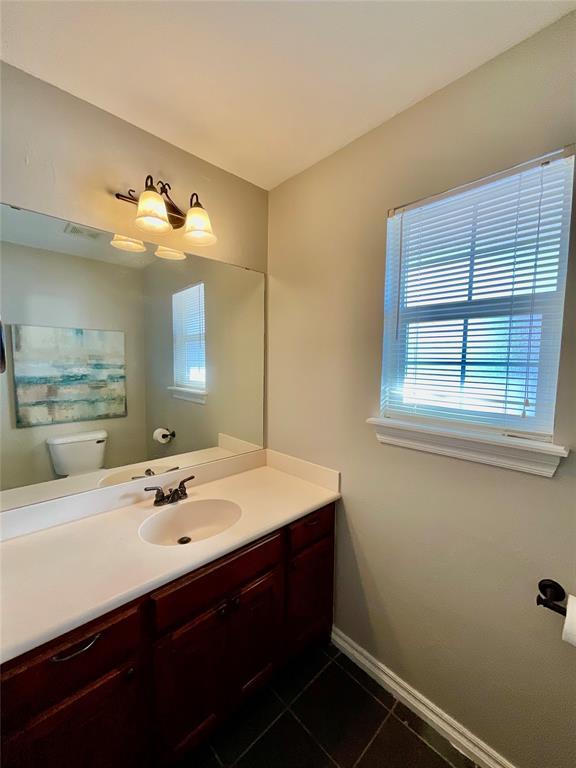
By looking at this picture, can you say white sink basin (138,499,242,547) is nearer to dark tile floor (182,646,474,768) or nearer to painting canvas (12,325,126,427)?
painting canvas (12,325,126,427)

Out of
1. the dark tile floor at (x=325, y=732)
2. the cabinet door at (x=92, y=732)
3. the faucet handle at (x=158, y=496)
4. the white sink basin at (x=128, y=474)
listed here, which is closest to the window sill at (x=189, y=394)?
the white sink basin at (x=128, y=474)

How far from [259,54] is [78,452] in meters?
1.62

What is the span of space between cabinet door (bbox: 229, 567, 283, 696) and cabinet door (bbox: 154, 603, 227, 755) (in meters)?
0.06

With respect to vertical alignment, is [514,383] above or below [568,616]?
above

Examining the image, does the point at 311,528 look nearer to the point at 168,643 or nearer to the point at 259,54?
the point at 168,643

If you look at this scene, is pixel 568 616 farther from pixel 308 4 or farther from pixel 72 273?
pixel 72 273

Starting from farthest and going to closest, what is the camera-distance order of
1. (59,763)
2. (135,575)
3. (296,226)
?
(296,226)
(135,575)
(59,763)

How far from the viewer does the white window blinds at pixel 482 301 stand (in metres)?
0.89

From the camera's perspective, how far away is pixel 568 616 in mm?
807

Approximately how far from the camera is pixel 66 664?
2.41 ft

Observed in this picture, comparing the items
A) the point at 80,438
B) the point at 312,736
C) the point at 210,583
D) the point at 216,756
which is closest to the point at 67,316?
the point at 80,438

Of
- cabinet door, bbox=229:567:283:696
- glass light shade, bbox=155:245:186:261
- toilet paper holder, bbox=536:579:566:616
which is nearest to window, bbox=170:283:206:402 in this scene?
glass light shade, bbox=155:245:186:261

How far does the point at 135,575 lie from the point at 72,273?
1.16 metres

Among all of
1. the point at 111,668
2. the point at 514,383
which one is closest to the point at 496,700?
the point at 514,383
